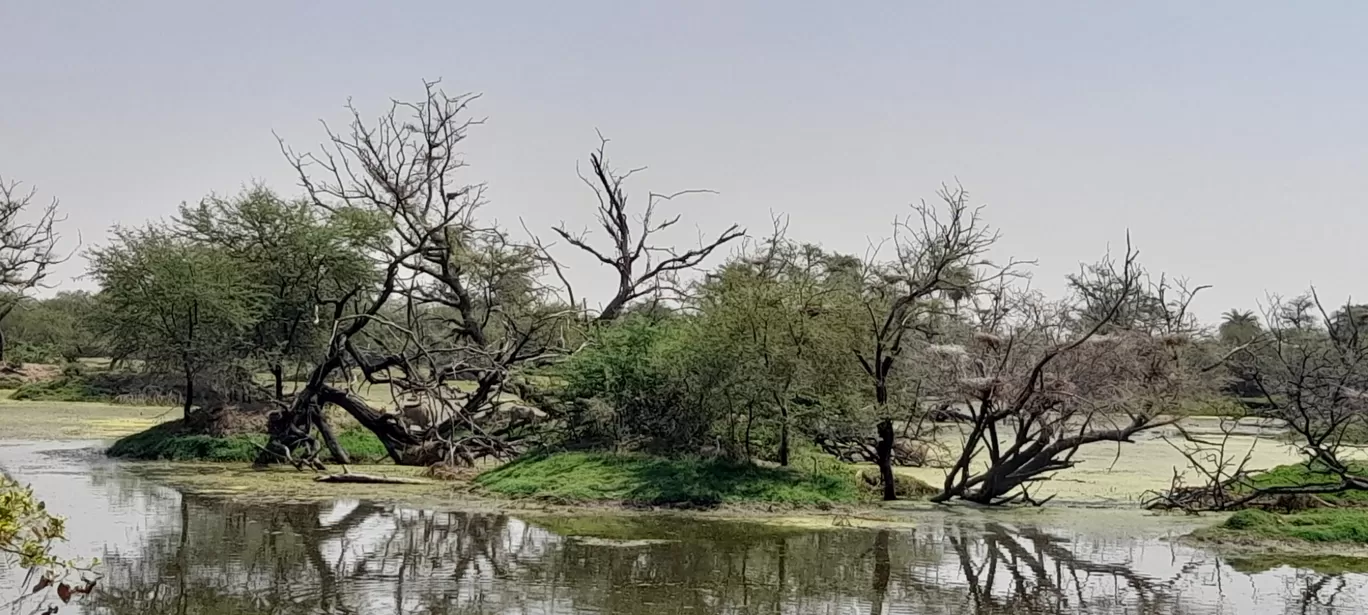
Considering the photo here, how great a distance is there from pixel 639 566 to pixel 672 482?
5.14m

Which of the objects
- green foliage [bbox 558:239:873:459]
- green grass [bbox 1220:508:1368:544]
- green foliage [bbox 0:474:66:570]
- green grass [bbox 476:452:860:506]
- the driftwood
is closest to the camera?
green foliage [bbox 0:474:66:570]

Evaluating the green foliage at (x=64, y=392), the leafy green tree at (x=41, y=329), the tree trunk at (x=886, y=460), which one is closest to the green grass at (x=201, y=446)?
the tree trunk at (x=886, y=460)

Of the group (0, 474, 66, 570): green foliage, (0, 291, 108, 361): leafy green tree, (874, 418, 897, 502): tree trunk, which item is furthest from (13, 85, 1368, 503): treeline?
(0, 291, 108, 361): leafy green tree

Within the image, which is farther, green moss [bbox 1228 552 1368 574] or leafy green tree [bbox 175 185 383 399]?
leafy green tree [bbox 175 185 383 399]

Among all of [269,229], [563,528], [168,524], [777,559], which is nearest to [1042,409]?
[777,559]

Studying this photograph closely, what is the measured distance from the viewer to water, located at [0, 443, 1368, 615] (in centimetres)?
1109

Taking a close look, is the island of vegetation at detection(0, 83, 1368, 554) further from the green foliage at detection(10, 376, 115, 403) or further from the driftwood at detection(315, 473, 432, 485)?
the green foliage at detection(10, 376, 115, 403)

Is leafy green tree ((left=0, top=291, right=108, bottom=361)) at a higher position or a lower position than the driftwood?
higher

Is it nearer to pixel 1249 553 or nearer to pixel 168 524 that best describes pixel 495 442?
pixel 168 524

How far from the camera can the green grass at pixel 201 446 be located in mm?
24078

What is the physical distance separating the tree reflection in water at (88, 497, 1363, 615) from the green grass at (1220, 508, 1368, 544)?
1.41m

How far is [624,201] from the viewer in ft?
91.7

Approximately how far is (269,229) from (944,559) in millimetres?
18985

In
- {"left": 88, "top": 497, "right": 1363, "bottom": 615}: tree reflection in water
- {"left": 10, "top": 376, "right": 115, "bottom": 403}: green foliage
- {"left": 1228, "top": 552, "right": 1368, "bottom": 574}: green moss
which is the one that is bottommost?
{"left": 88, "top": 497, "right": 1363, "bottom": 615}: tree reflection in water
